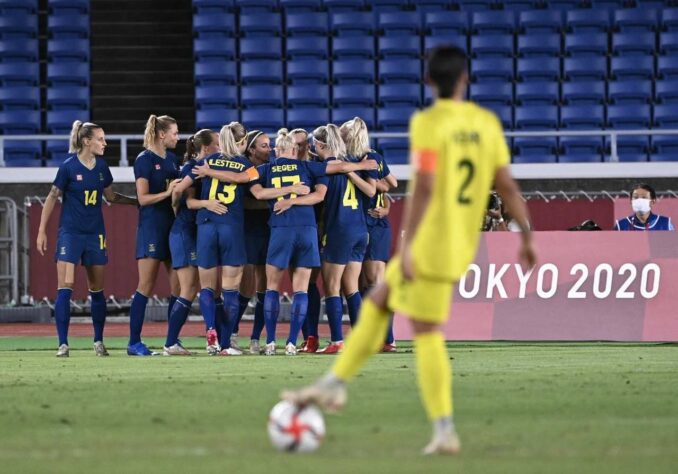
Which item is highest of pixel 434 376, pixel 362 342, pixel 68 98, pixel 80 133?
pixel 68 98

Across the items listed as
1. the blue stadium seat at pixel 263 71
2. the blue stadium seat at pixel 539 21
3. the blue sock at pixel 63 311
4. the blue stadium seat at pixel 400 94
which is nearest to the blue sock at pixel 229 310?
the blue sock at pixel 63 311

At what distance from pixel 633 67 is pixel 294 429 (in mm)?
19432

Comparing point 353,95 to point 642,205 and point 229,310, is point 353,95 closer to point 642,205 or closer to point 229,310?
point 642,205

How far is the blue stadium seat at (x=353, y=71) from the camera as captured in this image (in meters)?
→ 23.8

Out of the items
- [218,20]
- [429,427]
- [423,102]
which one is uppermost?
Answer: [218,20]

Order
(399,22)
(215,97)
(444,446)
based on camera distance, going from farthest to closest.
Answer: (399,22), (215,97), (444,446)

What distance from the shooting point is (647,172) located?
20.6m

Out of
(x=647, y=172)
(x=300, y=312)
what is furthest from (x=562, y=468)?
(x=647, y=172)

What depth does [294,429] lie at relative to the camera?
5.55 m

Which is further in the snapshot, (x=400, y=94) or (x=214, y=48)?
(x=214, y=48)

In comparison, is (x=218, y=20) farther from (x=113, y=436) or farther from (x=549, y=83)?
(x=113, y=436)

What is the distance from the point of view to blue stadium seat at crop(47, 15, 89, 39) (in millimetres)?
24516

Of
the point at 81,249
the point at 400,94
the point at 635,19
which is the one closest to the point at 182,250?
the point at 81,249

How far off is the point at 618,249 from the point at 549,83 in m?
9.77
